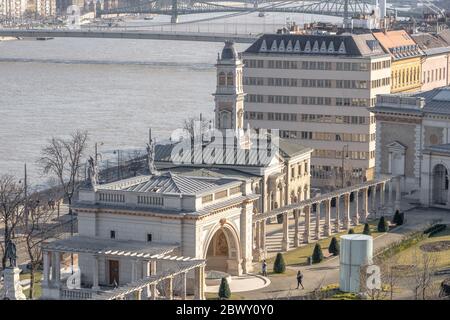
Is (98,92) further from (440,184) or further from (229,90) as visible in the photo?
(229,90)

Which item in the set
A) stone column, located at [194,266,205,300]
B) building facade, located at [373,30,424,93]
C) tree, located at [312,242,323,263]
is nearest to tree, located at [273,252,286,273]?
tree, located at [312,242,323,263]

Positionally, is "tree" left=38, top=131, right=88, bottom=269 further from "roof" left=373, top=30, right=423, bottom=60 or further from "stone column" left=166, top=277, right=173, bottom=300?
"stone column" left=166, top=277, right=173, bottom=300

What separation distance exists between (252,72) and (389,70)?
595 centimetres

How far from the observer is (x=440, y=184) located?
3950 cm

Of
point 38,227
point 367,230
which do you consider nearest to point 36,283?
point 38,227

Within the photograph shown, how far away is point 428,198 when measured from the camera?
39.6 meters

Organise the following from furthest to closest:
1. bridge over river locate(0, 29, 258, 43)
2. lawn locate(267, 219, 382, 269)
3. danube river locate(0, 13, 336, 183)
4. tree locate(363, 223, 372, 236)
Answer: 1. bridge over river locate(0, 29, 258, 43)
2. danube river locate(0, 13, 336, 183)
3. tree locate(363, 223, 372, 236)
4. lawn locate(267, 219, 382, 269)

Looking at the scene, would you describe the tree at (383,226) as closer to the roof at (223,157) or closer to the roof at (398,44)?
the roof at (223,157)

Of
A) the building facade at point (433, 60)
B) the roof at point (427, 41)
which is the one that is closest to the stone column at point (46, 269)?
the building facade at point (433, 60)

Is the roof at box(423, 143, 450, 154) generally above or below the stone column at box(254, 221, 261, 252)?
above

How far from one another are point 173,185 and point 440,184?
13.9 meters

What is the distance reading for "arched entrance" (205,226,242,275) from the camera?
94.7 feet

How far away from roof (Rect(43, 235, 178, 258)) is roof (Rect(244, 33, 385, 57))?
24.0 m
